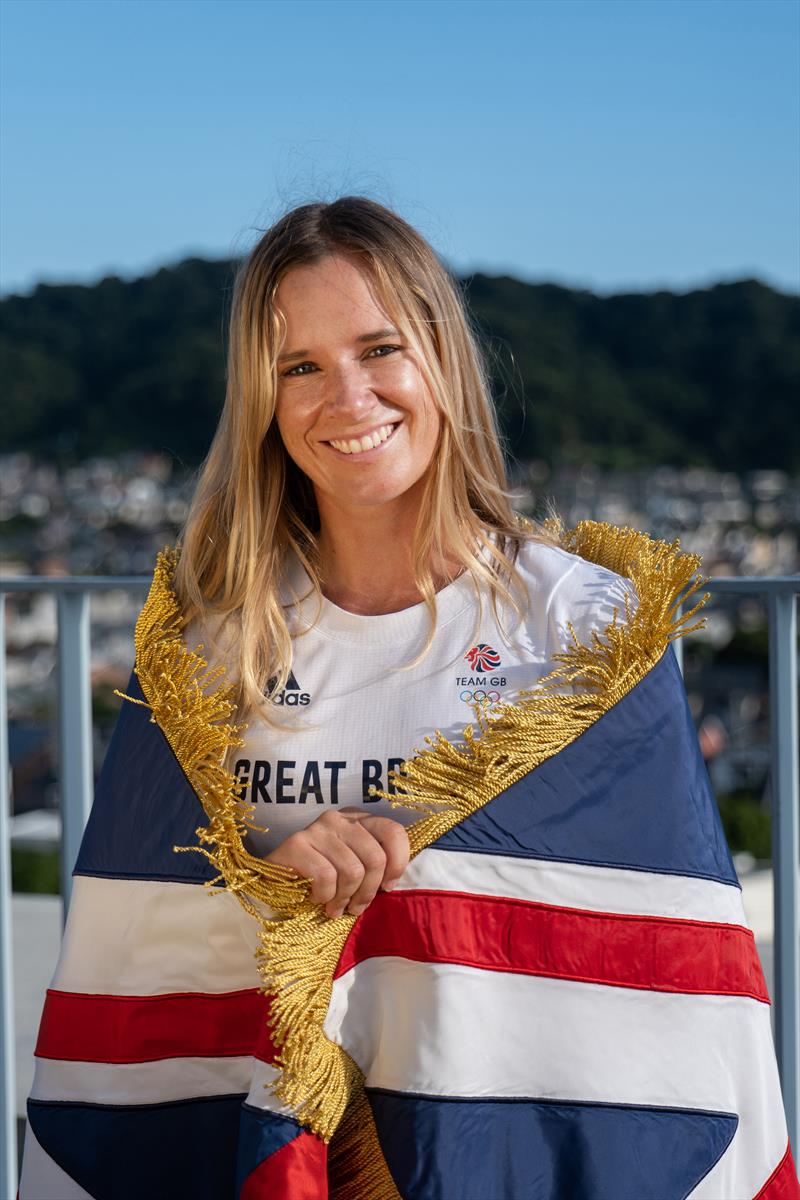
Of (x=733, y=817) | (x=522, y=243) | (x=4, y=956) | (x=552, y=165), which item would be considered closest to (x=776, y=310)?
(x=733, y=817)

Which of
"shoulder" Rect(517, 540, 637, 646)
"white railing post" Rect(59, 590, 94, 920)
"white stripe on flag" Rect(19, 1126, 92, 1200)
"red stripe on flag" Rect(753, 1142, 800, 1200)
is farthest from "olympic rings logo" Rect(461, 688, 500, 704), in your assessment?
"white railing post" Rect(59, 590, 94, 920)

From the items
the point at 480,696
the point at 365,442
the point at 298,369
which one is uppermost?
the point at 298,369

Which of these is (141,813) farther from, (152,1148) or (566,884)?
(566,884)

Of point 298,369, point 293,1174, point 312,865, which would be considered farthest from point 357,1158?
point 298,369

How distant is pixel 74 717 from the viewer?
227cm

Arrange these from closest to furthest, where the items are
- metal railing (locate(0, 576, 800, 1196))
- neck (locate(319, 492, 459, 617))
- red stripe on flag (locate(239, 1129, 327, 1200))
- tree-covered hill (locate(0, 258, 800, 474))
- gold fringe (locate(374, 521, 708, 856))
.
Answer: red stripe on flag (locate(239, 1129, 327, 1200)) < gold fringe (locate(374, 521, 708, 856)) < neck (locate(319, 492, 459, 617)) < metal railing (locate(0, 576, 800, 1196)) < tree-covered hill (locate(0, 258, 800, 474))

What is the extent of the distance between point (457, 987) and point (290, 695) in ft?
1.33

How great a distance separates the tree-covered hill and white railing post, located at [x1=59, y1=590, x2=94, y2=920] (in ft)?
67.2

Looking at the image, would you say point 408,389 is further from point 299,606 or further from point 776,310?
point 776,310

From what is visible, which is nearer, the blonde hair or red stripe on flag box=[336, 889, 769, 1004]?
red stripe on flag box=[336, 889, 769, 1004]

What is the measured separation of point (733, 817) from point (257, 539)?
31258mm

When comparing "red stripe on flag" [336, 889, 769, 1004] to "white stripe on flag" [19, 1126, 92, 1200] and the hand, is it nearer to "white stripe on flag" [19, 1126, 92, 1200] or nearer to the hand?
the hand

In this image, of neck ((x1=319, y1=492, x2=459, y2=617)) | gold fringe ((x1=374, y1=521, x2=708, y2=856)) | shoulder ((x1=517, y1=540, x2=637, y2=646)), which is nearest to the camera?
gold fringe ((x1=374, y1=521, x2=708, y2=856))

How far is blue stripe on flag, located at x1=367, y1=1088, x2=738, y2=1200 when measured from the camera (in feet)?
4.49
